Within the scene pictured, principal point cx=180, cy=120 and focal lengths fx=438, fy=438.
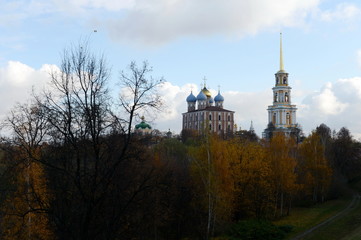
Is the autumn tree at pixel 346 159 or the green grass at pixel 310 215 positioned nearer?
the green grass at pixel 310 215

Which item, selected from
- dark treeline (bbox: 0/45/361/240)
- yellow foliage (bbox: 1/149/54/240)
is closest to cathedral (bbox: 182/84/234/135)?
dark treeline (bbox: 0/45/361/240)

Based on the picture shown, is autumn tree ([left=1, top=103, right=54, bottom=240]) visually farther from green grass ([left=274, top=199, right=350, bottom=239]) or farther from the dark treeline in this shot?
green grass ([left=274, top=199, right=350, bottom=239])

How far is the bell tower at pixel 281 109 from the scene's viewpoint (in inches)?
3784

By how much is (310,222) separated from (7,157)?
22.2 m

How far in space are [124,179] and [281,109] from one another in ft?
273

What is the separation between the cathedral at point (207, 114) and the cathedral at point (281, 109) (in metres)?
13.4

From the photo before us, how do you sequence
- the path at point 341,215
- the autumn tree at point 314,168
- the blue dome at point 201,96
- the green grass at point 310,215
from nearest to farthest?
the path at point 341,215
the green grass at point 310,215
the autumn tree at point 314,168
the blue dome at point 201,96

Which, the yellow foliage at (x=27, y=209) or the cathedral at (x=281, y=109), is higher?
the cathedral at (x=281, y=109)

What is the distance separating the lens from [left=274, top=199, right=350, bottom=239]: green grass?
30712 mm

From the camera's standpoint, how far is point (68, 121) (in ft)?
44.3

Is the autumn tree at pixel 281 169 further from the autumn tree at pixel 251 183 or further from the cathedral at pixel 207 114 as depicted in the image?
the cathedral at pixel 207 114

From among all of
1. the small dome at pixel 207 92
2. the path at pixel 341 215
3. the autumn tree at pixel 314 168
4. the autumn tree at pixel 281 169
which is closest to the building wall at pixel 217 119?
the small dome at pixel 207 92

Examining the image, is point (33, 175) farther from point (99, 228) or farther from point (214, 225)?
point (214, 225)

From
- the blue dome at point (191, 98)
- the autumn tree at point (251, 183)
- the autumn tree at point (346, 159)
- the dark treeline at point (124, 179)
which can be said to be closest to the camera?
the dark treeline at point (124, 179)
